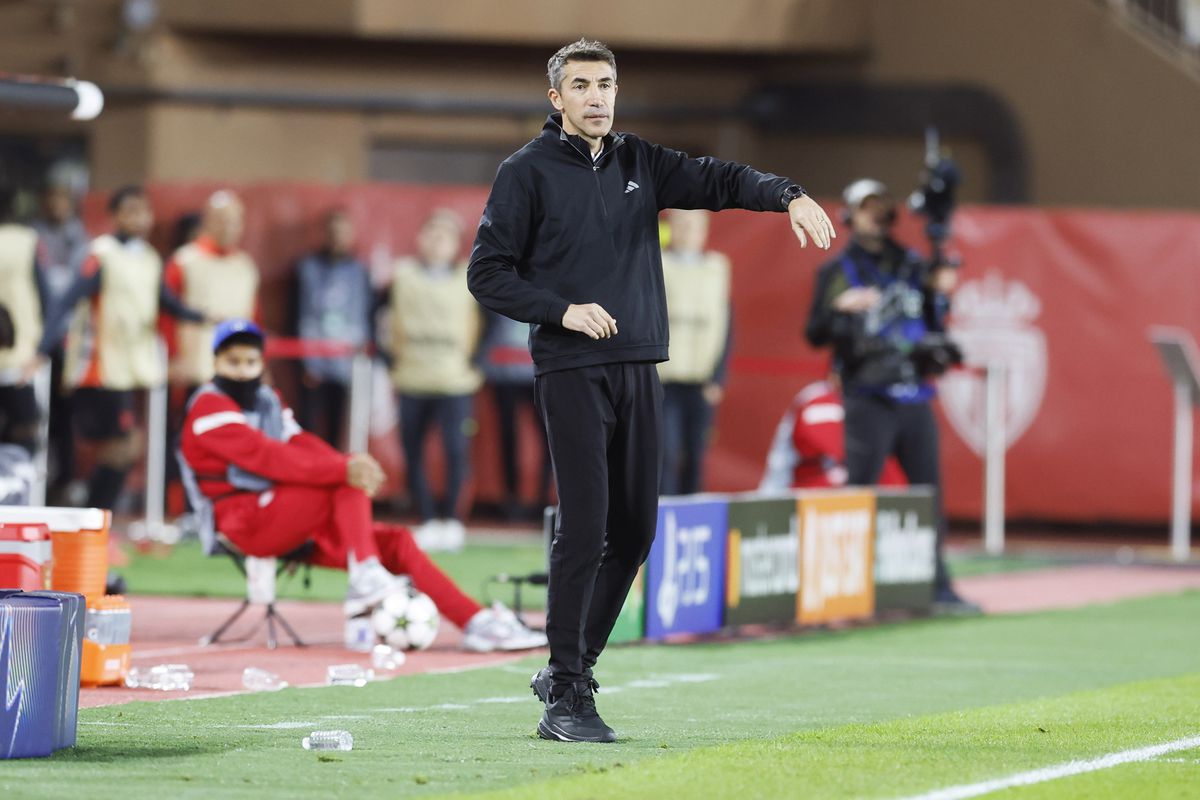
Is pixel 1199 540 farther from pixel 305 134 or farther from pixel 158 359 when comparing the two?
pixel 305 134

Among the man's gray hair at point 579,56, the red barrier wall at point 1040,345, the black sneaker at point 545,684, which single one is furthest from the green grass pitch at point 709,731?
the red barrier wall at point 1040,345

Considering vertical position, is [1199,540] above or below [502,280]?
below

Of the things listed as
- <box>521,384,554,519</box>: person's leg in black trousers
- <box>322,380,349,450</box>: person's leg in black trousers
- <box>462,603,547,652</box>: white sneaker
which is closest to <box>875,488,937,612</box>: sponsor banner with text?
<box>462,603,547,652</box>: white sneaker

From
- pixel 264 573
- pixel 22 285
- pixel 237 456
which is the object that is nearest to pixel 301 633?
pixel 264 573

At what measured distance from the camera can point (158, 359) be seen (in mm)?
17344

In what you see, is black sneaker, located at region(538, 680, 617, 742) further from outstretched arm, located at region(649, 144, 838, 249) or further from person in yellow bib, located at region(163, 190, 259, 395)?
person in yellow bib, located at region(163, 190, 259, 395)

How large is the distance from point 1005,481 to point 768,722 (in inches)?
444

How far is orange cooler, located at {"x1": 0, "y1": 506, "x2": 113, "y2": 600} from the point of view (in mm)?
9414

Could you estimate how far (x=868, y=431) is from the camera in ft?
42.7

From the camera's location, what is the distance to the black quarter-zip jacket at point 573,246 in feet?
24.7

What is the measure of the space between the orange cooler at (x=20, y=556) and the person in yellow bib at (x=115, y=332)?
7050 millimetres

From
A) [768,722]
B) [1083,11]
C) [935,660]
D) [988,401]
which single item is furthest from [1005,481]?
[768,722]

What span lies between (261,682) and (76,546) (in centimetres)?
96

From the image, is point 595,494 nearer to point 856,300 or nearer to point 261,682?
point 261,682
